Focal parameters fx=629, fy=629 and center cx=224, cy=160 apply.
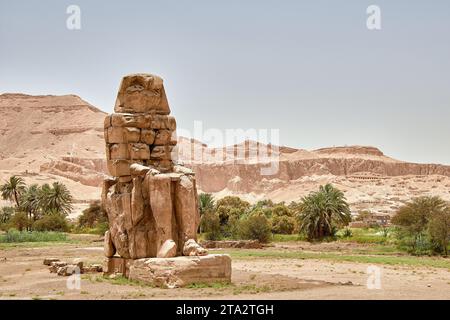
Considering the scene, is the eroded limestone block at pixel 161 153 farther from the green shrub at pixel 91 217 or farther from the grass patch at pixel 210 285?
the green shrub at pixel 91 217

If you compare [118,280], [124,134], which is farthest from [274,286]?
[124,134]

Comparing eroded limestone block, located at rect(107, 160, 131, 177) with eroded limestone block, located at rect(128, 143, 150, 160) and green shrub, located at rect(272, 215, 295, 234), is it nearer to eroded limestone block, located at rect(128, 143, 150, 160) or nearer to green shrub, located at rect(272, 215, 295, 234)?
eroded limestone block, located at rect(128, 143, 150, 160)

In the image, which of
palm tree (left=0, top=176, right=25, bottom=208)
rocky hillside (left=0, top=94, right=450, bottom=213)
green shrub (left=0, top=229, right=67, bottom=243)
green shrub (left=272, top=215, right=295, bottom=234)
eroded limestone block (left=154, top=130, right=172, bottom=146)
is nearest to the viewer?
eroded limestone block (left=154, top=130, right=172, bottom=146)

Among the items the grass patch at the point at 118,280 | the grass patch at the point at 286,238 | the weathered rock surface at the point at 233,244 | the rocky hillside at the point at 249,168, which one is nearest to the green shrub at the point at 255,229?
the grass patch at the point at 286,238

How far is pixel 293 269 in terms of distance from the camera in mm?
20969

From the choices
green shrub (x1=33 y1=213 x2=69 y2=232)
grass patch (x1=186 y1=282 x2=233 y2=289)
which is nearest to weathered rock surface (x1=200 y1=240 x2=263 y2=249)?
green shrub (x1=33 y1=213 x2=69 y2=232)

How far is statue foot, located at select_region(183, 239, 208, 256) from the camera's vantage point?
15000 millimetres

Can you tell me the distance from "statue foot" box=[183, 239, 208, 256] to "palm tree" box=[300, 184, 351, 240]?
97.8 feet

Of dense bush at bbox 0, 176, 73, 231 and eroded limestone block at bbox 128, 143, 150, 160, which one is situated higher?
eroded limestone block at bbox 128, 143, 150, 160

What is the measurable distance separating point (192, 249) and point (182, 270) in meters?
1.05

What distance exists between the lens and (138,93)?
16.7m

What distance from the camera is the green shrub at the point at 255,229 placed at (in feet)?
140
